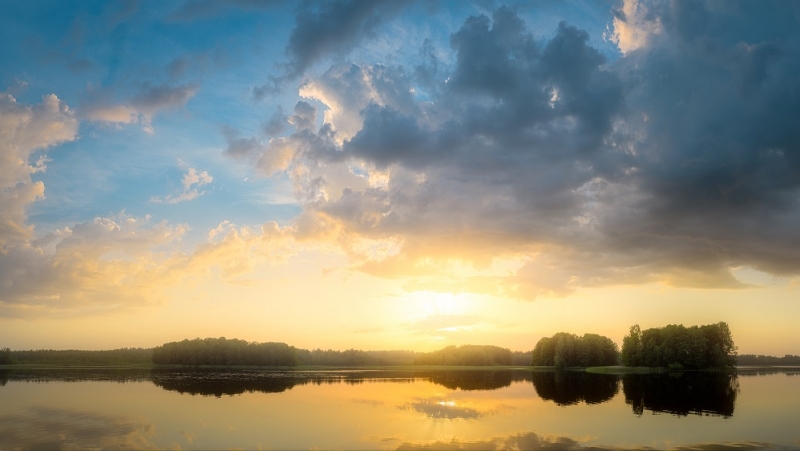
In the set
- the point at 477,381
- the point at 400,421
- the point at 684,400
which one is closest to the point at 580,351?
the point at 477,381

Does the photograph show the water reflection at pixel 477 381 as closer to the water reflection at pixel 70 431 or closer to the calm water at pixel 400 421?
the calm water at pixel 400 421

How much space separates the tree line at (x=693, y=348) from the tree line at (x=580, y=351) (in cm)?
2776

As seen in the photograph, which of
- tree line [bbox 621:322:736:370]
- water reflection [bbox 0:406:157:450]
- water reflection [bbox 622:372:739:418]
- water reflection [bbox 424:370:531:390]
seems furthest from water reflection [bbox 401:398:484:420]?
tree line [bbox 621:322:736:370]

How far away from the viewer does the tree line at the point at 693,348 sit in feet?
499

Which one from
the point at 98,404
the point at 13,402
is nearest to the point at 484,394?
the point at 98,404

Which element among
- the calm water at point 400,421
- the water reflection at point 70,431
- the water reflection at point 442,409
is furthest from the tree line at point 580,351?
the water reflection at point 70,431

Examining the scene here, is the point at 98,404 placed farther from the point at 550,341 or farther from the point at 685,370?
the point at 550,341

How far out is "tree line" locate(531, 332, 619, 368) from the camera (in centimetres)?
18100

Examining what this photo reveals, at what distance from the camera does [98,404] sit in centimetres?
6169

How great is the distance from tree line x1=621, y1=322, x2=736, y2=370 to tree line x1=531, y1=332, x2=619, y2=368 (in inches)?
1093

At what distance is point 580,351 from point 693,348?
39.8 m

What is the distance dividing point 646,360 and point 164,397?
14394cm

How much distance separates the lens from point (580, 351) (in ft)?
601

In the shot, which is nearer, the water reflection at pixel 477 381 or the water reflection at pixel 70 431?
the water reflection at pixel 70 431
